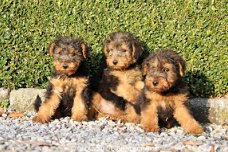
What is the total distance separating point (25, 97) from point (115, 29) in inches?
82.3

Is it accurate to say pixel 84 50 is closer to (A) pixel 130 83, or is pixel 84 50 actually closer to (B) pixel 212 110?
(A) pixel 130 83

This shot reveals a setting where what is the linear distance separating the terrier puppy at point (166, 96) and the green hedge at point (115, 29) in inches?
56.2

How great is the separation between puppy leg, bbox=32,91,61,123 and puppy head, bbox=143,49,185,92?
163cm

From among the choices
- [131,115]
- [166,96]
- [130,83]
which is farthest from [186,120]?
[130,83]

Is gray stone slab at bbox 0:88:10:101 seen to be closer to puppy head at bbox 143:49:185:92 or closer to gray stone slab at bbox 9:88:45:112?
gray stone slab at bbox 9:88:45:112

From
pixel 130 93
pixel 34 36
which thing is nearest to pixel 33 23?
pixel 34 36

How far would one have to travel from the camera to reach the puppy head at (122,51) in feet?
30.6

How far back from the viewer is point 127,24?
10.0 m

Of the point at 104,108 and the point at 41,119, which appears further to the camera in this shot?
the point at 104,108

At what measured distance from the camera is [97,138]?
7812mm

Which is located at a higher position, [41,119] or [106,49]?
[106,49]

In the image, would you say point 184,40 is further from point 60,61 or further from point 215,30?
point 60,61

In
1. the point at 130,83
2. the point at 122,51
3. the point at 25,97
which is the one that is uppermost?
the point at 122,51

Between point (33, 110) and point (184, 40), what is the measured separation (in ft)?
10.1
